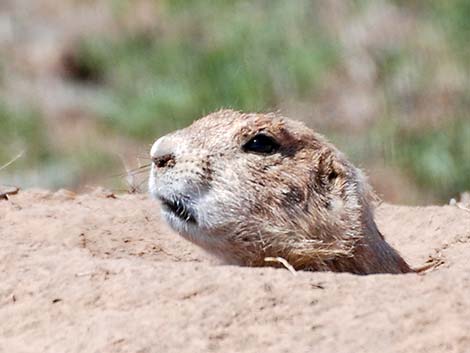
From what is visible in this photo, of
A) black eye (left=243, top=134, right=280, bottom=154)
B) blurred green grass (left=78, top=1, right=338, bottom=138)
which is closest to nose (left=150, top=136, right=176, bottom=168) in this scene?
black eye (left=243, top=134, right=280, bottom=154)

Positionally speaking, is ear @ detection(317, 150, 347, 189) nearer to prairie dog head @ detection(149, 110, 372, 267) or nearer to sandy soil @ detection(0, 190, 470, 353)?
prairie dog head @ detection(149, 110, 372, 267)

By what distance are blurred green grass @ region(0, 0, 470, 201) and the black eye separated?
14.4 feet

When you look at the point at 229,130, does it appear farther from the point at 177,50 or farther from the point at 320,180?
the point at 177,50

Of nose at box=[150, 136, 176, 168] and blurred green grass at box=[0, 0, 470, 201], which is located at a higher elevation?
nose at box=[150, 136, 176, 168]

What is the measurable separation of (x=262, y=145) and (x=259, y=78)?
6.07 meters

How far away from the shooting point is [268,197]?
567 cm

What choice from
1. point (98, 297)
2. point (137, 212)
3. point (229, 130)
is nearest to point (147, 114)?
point (137, 212)

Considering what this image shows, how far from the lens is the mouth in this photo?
18.1 ft

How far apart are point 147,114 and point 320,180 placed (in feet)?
20.0

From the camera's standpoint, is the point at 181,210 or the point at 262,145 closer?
the point at 181,210

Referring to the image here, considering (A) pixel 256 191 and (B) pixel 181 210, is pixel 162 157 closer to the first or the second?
(B) pixel 181 210

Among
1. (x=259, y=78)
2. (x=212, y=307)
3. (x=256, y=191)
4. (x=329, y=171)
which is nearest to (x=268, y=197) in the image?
(x=256, y=191)

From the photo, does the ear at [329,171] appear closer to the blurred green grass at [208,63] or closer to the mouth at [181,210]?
the mouth at [181,210]

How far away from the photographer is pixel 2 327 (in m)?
4.61
